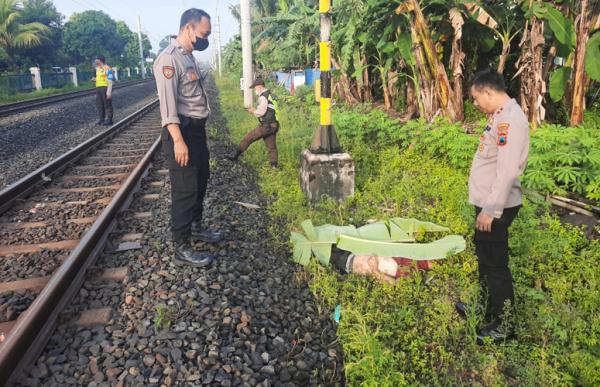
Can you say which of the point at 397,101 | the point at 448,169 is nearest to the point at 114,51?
the point at 397,101

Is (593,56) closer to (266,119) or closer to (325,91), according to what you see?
(325,91)

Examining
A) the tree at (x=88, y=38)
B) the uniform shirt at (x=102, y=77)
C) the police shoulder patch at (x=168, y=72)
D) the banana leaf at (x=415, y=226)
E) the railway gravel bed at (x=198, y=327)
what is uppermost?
the tree at (x=88, y=38)

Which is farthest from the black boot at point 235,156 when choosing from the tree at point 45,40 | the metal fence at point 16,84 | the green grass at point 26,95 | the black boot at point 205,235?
the tree at point 45,40

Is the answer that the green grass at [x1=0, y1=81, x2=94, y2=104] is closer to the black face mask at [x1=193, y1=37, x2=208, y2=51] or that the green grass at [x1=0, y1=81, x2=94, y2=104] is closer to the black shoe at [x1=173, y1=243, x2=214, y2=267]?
the black face mask at [x1=193, y1=37, x2=208, y2=51]

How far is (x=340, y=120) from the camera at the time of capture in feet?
25.7

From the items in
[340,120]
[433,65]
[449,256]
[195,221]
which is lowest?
[449,256]

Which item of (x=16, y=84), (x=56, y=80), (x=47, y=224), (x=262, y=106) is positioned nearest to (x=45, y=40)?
(x=56, y=80)

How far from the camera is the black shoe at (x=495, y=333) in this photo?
283cm

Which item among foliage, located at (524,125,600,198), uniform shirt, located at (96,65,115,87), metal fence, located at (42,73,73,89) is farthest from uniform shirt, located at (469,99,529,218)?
metal fence, located at (42,73,73,89)

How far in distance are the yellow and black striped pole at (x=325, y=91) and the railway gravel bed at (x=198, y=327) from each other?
1.71 meters

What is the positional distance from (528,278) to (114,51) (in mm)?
60668

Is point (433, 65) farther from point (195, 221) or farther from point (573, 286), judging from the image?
point (195, 221)

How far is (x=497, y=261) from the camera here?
9.38 feet

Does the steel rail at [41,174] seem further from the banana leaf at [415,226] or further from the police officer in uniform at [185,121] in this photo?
the banana leaf at [415,226]
